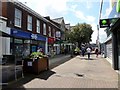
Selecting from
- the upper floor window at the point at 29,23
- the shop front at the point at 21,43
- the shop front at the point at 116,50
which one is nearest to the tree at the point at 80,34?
the shop front at the point at 21,43

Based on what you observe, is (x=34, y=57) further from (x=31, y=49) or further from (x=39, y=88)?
(x=31, y=49)

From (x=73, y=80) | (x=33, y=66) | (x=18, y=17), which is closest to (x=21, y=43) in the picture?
(x=18, y=17)

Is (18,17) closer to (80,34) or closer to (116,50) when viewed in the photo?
(116,50)

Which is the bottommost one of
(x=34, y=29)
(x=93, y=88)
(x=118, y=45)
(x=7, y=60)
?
(x=93, y=88)

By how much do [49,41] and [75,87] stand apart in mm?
24112

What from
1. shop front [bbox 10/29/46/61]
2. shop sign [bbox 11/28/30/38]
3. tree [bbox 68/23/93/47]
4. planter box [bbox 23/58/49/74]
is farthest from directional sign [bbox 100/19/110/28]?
tree [bbox 68/23/93/47]

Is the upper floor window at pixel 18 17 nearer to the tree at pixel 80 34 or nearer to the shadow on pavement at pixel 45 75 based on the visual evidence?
the shadow on pavement at pixel 45 75

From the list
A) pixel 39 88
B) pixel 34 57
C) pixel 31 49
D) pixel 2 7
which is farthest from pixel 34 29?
pixel 39 88

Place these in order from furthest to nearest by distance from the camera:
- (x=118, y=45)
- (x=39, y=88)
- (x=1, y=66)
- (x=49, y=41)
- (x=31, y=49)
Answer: (x=49, y=41)
(x=31, y=49)
(x=118, y=45)
(x=1, y=66)
(x=39, y=88)

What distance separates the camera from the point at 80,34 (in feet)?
160

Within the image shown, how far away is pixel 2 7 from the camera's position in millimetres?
17156

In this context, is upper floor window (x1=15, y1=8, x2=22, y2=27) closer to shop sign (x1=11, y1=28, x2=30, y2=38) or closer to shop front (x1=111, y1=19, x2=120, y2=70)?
shop sign (x1=11, y1=28, x2=30, y2=38)

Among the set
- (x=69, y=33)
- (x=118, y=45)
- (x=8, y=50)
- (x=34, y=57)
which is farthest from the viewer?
(x=69, y=33)

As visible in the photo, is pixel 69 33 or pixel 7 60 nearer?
pixel 7 60
